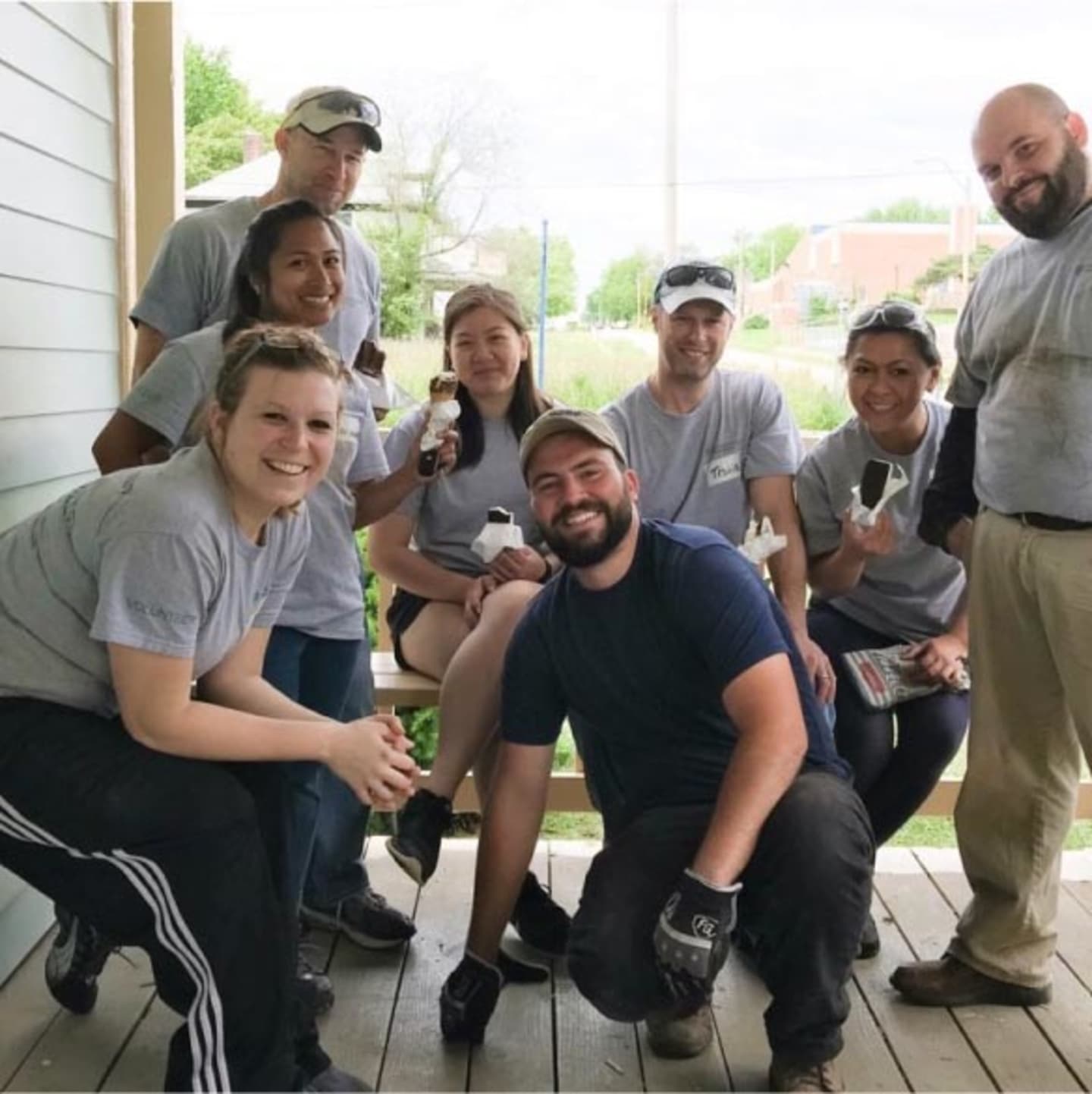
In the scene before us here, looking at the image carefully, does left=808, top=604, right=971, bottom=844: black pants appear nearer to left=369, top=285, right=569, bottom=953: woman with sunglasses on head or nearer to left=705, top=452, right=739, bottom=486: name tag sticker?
left=705, top=452, right=739, bottom=486: name tag sticker

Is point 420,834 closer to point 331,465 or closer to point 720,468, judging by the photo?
point 331,465

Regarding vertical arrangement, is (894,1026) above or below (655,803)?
below

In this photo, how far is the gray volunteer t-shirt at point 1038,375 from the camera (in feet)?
8.23

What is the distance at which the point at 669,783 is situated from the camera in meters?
2.54

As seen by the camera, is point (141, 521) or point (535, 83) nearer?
point (141, 521)

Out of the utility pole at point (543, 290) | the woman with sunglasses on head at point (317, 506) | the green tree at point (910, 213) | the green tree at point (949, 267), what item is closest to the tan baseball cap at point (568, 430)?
the woman with sunglasses on head at point (317, 506)

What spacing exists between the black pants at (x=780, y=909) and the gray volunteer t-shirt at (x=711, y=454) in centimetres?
84

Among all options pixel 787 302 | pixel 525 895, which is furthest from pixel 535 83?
pixel 525 895

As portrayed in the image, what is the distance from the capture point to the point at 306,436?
2074 mm

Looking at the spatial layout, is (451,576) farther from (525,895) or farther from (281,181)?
(281,181)

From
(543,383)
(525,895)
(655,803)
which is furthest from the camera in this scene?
(543,383)

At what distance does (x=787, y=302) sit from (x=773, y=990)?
346 centimetres

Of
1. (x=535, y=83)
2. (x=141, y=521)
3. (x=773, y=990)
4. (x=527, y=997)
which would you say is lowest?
(x=527, y=997)

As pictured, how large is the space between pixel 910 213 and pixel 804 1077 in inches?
158
